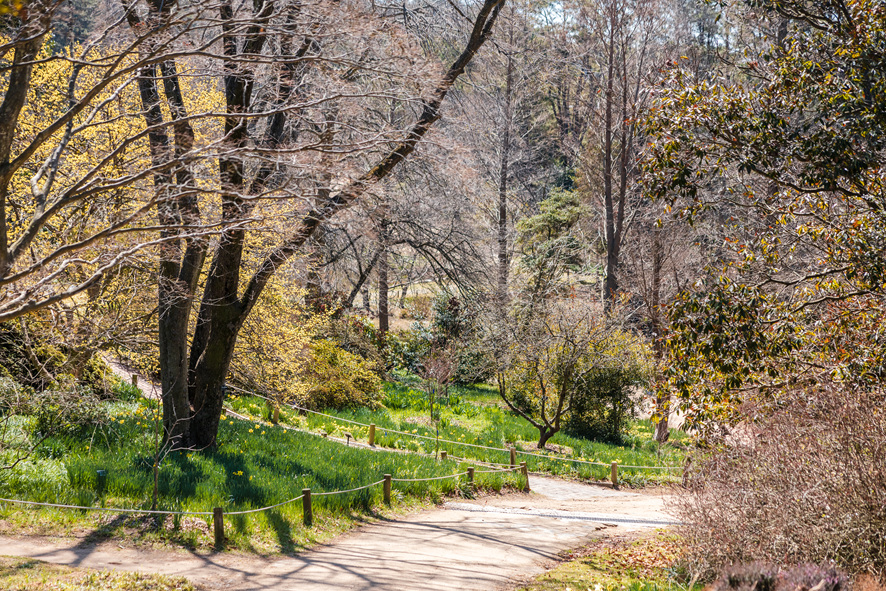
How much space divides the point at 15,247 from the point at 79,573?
2.87m

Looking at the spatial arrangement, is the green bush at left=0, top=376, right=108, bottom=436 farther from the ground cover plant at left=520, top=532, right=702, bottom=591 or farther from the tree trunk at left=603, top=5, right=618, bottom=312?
the tree trunk at left=603, top=5, right=618, bottom=312

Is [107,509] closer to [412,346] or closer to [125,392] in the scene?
[125,392]

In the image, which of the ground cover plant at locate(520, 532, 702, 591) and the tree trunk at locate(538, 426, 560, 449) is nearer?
the ground cover plant at locate(520, 532, 702, 591)

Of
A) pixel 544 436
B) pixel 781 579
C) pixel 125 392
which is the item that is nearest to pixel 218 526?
pixel 781 579

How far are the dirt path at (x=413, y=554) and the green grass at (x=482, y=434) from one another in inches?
125

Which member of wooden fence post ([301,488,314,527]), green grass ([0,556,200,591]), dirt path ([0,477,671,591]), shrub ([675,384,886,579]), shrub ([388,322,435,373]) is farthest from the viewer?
shrub ([388,322,435,373])

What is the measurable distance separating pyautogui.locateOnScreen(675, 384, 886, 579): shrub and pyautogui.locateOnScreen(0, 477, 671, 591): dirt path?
4.88 feet

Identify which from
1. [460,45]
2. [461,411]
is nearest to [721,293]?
[460,45]

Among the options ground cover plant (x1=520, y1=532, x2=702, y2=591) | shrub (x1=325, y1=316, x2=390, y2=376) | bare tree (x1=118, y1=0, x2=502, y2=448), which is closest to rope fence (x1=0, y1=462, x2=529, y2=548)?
bare tree (x1=118, y1=0, x2=502, y2=448)

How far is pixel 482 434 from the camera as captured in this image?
1770 centimetres

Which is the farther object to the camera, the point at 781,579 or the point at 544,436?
the point at 544,436

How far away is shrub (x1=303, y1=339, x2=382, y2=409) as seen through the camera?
17.4 m

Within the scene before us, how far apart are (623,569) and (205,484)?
202 inches

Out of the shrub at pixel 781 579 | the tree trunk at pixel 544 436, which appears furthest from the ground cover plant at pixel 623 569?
the tree trunk at pixel 544 436
